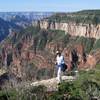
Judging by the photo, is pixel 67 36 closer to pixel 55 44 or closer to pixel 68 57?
pixel 55 44

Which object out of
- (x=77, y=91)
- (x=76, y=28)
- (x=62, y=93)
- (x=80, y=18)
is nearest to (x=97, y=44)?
(x=76, y=28)

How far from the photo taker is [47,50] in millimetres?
165125

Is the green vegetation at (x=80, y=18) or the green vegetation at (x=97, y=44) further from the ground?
the green vegetation at (x=80, y=18)

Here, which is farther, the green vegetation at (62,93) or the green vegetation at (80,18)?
the green vegetation at (80,18)

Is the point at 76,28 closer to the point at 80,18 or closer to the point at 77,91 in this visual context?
the point at 80,18

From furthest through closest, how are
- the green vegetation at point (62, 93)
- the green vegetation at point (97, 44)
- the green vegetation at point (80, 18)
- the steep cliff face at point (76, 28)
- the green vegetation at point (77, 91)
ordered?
the green vegetation at point (80, 18) < the steep cliff face at point (76, 28) < the green vegetation at point (97, 44) < the green vegetation at point (77, 91) < the green vegetation at point (62, 93)

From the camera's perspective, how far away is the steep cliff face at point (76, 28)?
160m

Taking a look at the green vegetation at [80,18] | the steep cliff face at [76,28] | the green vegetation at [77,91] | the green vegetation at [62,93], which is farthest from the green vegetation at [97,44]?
the green vegetation at [62,93]

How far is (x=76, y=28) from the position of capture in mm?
170250

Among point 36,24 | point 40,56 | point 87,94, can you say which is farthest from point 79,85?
point 36,24

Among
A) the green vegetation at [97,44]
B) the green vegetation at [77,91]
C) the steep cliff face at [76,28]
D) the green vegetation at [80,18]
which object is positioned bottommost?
the green vegetation at [97,44]

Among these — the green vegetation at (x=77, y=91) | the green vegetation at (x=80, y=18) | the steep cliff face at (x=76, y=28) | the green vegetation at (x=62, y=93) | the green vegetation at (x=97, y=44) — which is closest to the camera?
the green vegetation at (x=62, y=93)

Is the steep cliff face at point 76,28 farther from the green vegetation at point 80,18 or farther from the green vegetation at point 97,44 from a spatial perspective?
the green vegetation at point 97,44

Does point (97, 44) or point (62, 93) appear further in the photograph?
point (97, 44)
